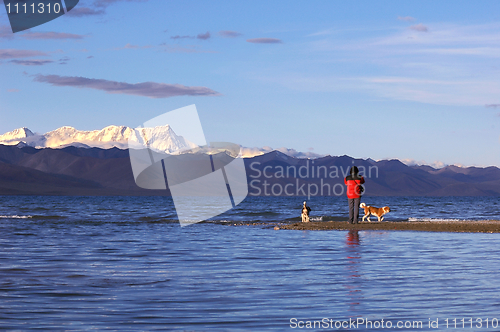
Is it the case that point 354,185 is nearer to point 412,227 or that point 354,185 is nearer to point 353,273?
point 412,227

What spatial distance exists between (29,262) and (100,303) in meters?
7.48

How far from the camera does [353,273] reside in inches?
559

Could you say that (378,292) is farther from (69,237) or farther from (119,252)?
(69,237)

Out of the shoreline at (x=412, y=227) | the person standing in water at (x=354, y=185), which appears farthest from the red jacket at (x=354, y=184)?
the shoreline at (x=412, y=227)

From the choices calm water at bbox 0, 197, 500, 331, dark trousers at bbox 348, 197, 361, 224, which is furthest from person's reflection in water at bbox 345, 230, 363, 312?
dark trousers at bbox 348, 197, 361, 224

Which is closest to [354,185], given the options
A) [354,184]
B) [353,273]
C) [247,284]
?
[354,184]

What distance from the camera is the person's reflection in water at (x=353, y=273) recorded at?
1086cm

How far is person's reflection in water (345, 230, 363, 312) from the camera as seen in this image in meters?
10.9

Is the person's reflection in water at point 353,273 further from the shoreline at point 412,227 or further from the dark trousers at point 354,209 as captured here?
the shoreline at point 412,227

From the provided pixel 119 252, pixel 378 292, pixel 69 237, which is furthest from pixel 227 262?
pixel 69 237

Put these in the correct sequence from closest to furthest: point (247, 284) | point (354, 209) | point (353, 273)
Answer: point (247, 284)
point (353, 273)
point (354, 209)

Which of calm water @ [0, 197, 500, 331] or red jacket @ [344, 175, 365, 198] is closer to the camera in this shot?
calm water @ [0, 197, 500, 331]

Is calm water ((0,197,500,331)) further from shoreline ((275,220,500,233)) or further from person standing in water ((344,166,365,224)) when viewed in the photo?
shoreline ((275,220,500,233))

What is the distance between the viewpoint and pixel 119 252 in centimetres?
2036
